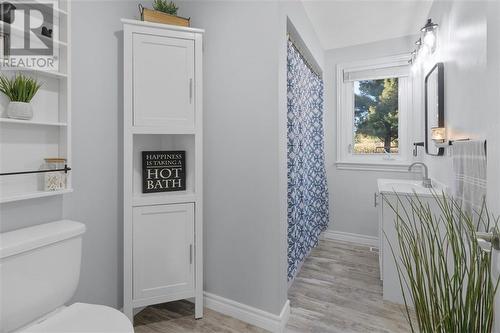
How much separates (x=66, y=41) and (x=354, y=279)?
2732 mm

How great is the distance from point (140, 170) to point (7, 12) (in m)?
1.04

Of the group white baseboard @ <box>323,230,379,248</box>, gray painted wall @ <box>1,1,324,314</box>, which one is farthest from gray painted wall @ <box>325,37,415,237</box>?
gray painted wall @ <box>1,1,324,314</box>

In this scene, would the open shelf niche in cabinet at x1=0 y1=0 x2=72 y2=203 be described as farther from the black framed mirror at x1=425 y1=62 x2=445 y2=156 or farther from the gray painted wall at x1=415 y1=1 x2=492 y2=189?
the black framed mirror at x1=425 y1=62 x2=445 y2=156

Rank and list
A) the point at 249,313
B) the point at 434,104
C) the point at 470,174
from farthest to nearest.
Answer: the point at 434,104 < the point at 249,313 < the point at 470,174

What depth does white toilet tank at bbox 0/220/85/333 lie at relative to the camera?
3.60 feet

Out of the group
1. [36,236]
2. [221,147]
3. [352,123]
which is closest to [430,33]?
[352,123]

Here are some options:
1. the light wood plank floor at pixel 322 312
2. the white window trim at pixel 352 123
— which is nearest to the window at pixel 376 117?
the white window trim at pixel 352 123

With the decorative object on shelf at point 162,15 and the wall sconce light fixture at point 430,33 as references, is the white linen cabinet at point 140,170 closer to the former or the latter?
the decorative object on shelf at point 162,15

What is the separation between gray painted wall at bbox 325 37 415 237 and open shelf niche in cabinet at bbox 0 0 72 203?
2.90 m

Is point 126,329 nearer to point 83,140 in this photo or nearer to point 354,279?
point 83,140

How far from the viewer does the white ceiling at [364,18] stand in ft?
8.04

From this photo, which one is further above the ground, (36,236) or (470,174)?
(470,174)

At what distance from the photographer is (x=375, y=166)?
3.27 meters

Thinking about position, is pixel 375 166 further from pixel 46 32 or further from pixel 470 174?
pixel 46 32
